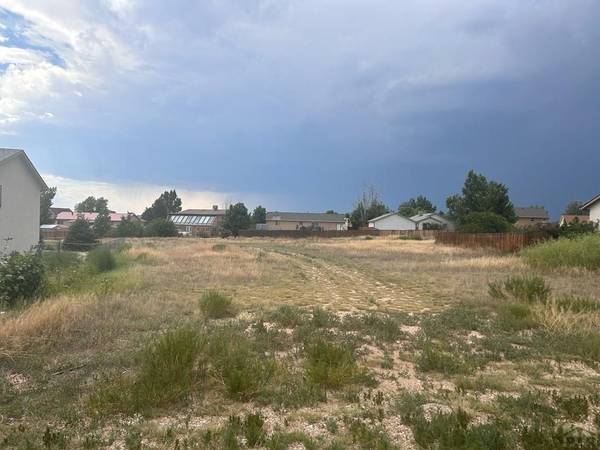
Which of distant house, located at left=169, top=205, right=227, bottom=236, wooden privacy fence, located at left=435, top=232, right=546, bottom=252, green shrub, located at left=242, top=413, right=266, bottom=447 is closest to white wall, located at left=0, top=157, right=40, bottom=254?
green shrub, located at left=242, top=413, right=266, bottom=447

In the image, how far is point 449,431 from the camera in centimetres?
374

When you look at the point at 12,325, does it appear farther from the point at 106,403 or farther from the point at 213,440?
the point at 213,440

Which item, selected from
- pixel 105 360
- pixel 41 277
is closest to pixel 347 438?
pixel 105 360

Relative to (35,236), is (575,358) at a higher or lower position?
lower

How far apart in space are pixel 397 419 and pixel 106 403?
103 inches

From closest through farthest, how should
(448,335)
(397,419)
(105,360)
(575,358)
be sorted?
(397,419) → (105,360) → (575,358) → (448,335)

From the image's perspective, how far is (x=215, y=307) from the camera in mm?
9164

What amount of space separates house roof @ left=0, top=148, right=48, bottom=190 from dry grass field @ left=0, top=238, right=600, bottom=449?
13.3m

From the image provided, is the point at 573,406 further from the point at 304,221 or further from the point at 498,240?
the point at 304,221

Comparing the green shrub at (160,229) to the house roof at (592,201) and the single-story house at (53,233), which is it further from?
the house roof at (592,201)

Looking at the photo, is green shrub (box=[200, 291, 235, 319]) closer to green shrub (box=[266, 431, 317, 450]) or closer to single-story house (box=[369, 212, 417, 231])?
green shrub (box=[266, 431, 317, 450])

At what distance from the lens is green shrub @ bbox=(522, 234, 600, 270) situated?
17.3 metres

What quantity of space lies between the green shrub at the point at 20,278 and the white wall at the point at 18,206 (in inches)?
Answer: 485

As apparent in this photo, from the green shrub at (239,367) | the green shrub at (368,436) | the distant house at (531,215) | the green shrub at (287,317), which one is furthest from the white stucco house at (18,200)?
the distant house at (531,215)
